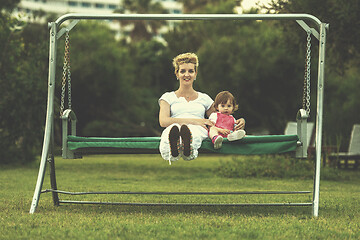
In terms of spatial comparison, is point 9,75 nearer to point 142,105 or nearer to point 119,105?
point 119,105

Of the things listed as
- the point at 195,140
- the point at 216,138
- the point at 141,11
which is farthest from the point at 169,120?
the point at 141,11

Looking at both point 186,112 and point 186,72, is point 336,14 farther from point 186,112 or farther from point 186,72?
point 186,112

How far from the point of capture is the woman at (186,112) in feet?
18.0

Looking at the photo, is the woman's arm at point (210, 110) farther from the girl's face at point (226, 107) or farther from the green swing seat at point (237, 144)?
the green swing seat at point (237, 144)

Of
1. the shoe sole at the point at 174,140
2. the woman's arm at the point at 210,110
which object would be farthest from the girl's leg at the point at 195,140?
the woman's arm at the point at 210,110

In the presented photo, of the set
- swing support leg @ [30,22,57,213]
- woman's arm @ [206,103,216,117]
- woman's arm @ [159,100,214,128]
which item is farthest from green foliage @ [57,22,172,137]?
swing support leg @ [30,22,57,213]

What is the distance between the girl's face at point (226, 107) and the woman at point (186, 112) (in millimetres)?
156

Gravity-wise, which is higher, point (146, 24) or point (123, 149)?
point (146, 24)

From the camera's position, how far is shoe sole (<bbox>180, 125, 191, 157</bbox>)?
17.9 ft

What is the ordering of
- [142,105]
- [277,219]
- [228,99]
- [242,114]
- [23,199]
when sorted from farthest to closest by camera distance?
[142,105] < [242,114] < [23,199] < [228,99] < [277,219]

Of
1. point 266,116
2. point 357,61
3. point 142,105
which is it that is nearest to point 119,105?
point 142,105

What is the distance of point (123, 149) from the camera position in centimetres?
556

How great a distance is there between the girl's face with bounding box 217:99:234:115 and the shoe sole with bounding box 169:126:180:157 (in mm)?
815

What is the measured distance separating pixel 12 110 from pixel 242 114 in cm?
937
